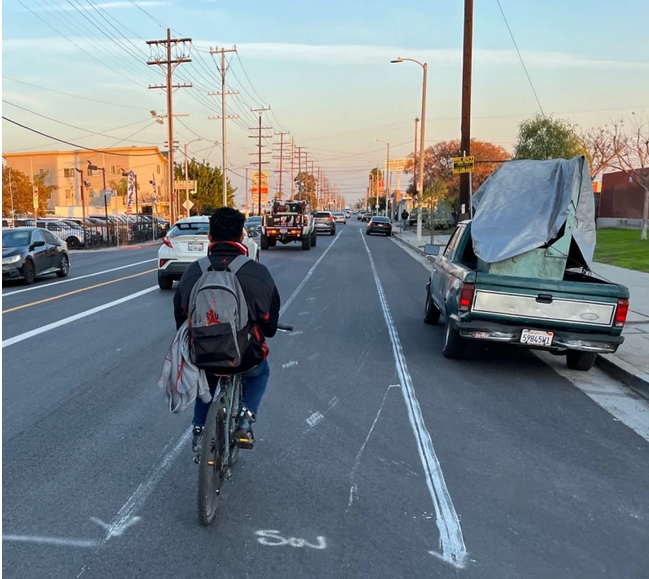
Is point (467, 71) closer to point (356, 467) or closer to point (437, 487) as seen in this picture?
point (356, 467)

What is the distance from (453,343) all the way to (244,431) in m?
4.45

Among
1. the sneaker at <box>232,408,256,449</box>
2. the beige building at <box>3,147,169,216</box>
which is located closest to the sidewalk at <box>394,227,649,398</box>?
the sneaker at <box>232,408,256,449</box>

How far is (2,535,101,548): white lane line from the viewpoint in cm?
354

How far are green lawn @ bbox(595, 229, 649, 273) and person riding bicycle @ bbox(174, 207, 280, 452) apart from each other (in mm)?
16978

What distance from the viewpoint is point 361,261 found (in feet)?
79.0

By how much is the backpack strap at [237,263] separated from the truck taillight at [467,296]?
393 cm

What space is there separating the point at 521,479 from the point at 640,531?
875 mm

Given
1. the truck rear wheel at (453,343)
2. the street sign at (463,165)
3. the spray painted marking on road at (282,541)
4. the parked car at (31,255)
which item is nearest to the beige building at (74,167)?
the parked car at (31,255)

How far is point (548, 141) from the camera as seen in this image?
3700cm

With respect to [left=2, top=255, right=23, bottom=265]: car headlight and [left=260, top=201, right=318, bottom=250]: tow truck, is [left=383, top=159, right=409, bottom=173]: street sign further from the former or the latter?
[left=2, top=255, right=23, bottom=265]: car headlight

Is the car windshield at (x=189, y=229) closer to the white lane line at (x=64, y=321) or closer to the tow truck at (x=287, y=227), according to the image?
the white lane line at (x=64, y=321)

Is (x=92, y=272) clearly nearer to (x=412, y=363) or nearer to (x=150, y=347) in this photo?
(x=150, y=347)

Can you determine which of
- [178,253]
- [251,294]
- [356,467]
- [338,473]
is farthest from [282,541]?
[178,253]

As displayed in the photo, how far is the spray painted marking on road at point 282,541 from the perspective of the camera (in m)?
3.56
